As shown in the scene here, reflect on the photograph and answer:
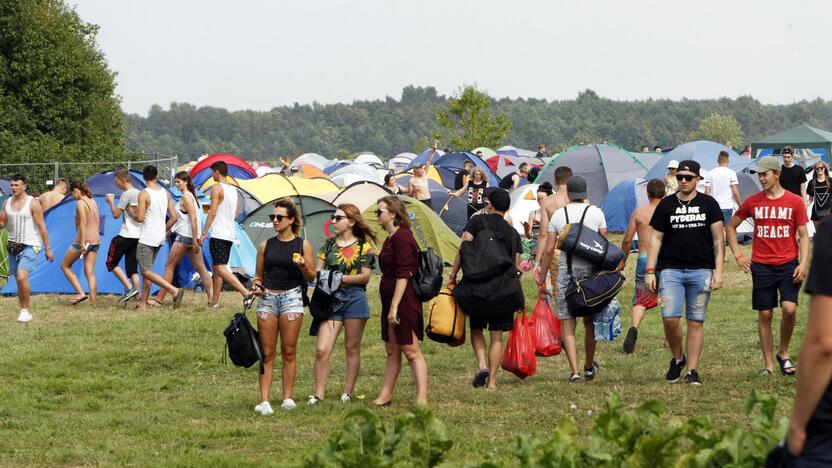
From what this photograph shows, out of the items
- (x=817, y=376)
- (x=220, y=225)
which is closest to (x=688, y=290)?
(x=817, y=376)

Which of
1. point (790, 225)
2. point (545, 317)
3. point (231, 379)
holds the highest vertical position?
point (790, 225)

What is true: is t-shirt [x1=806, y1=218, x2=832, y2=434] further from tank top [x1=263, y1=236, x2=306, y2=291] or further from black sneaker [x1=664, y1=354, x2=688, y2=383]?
black sneaker [x1=664, y1=354, x2=688, y2=383]

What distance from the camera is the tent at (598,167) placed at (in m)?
27.6

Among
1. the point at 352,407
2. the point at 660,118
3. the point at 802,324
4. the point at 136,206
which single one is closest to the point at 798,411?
the point at 352,407

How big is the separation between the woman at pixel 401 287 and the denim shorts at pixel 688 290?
1817 mm

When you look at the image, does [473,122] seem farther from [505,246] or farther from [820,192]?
[505,246]

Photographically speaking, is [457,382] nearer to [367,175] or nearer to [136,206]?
[136,206]

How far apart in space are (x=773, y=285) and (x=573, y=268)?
149 cm

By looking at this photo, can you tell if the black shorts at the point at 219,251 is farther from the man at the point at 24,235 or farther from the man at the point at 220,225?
the man at the point at 24,235

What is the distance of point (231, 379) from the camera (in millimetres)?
10594

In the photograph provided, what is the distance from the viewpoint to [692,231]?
9055 mm

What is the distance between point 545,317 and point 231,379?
8.88 ft

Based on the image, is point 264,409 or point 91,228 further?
point 91,228

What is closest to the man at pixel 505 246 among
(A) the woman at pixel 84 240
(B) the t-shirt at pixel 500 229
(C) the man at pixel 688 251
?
(B) the t-shirt at pixel 500 229
